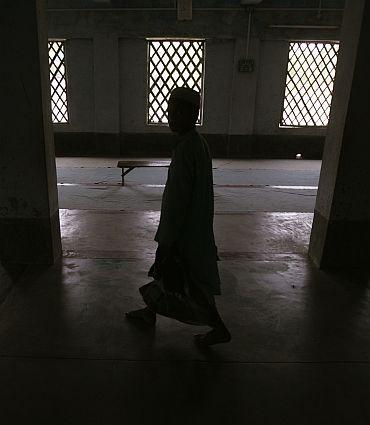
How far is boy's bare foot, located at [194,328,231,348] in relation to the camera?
5.72ft

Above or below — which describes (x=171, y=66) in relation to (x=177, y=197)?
above

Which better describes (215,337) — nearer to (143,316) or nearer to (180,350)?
(180,350)

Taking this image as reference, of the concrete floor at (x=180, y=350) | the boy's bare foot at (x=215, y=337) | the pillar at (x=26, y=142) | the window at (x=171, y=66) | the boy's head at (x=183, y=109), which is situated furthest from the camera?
the window at (x=171, y=66)

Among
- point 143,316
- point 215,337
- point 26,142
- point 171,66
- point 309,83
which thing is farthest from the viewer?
point 309,83

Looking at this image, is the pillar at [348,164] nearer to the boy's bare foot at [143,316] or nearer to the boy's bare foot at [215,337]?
the boy's bare foot at [215,337]

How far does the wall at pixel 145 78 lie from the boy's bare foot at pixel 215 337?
6.53 metres

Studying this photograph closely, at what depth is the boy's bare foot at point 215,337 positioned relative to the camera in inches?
68.7

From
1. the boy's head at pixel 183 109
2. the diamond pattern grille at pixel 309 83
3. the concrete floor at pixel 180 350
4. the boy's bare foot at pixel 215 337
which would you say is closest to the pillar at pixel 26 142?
the concrete floor at pixel 180 350

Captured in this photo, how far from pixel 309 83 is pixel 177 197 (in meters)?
7.21

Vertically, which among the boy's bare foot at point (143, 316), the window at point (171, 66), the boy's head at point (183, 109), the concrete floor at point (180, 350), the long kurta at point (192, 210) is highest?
the window at point (171, 66)

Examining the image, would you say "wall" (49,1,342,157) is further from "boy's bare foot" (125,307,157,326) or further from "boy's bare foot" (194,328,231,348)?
"boy's bare foot" (194,328,231,348)

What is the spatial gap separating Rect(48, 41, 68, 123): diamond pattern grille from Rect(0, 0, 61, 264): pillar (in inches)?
224

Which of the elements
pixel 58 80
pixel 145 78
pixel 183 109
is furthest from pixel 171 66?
pixel 183 109

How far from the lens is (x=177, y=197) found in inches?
61.3
